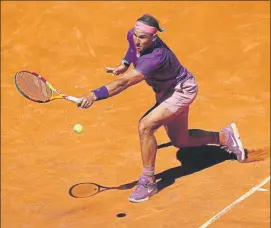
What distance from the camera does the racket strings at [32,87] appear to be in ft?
25.3

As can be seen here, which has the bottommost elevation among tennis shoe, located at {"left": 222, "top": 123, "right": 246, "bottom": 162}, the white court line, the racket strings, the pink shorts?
the white court line

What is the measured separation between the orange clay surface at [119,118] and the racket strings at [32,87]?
4.37ft

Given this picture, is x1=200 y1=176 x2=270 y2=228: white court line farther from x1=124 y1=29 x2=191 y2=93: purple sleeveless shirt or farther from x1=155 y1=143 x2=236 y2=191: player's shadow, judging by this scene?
x1=124 y1=29 x2=191 y2=93: purple sleeveless shirt

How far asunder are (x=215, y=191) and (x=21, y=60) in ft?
20.7

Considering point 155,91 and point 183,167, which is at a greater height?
point 155,91

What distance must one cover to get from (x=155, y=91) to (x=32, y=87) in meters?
1.55

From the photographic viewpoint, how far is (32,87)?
Answer: 791 cm

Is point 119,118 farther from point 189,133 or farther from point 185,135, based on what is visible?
point 185,135

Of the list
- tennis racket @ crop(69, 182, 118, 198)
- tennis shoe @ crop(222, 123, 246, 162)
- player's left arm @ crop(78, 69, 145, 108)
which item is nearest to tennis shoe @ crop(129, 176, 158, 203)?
tennis racket @ crop(69, 182, 118, 198)

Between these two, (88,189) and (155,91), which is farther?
(88,189)

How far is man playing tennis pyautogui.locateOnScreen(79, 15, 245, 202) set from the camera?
23.4 feet

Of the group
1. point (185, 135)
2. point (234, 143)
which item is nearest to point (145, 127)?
point (185, 135)

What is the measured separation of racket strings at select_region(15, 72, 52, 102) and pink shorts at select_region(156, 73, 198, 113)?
142 cm

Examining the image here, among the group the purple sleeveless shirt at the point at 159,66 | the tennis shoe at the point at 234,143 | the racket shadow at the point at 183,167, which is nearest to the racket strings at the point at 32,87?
the purple sleeveless shirt at the point at 159,66
